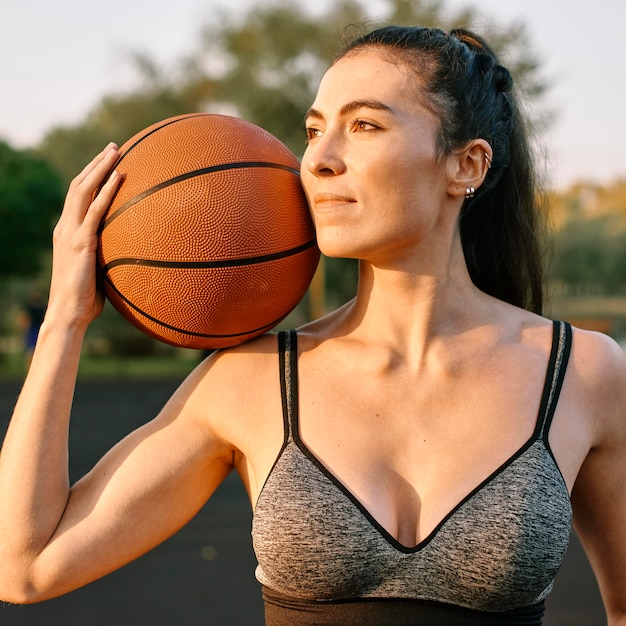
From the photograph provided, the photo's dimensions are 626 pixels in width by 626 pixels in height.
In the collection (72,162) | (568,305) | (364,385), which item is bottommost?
(364,385)

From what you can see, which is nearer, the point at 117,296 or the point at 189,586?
the point at 117,296

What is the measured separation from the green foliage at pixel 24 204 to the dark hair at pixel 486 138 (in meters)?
16.4

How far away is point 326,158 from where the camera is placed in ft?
7.03

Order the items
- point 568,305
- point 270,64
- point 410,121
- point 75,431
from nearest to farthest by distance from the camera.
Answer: point 410,121, point 75,431, point 270,64, point 568,305

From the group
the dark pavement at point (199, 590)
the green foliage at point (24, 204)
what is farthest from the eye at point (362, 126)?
the green foliage at point (24, 204)

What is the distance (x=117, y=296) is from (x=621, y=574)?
1514 millimetres

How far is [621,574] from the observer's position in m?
2.37

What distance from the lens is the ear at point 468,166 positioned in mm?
2338

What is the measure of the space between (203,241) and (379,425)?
2.08 feet

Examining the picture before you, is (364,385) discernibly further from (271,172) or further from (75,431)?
(75,431)

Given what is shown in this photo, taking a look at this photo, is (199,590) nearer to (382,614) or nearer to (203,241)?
(382,614)

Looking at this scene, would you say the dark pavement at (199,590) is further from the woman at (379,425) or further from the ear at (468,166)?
the ear at (468,166)

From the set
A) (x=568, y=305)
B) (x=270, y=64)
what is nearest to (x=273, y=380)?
(x=270, y=64)

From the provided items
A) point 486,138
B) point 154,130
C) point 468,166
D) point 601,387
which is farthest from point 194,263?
point 601,387
